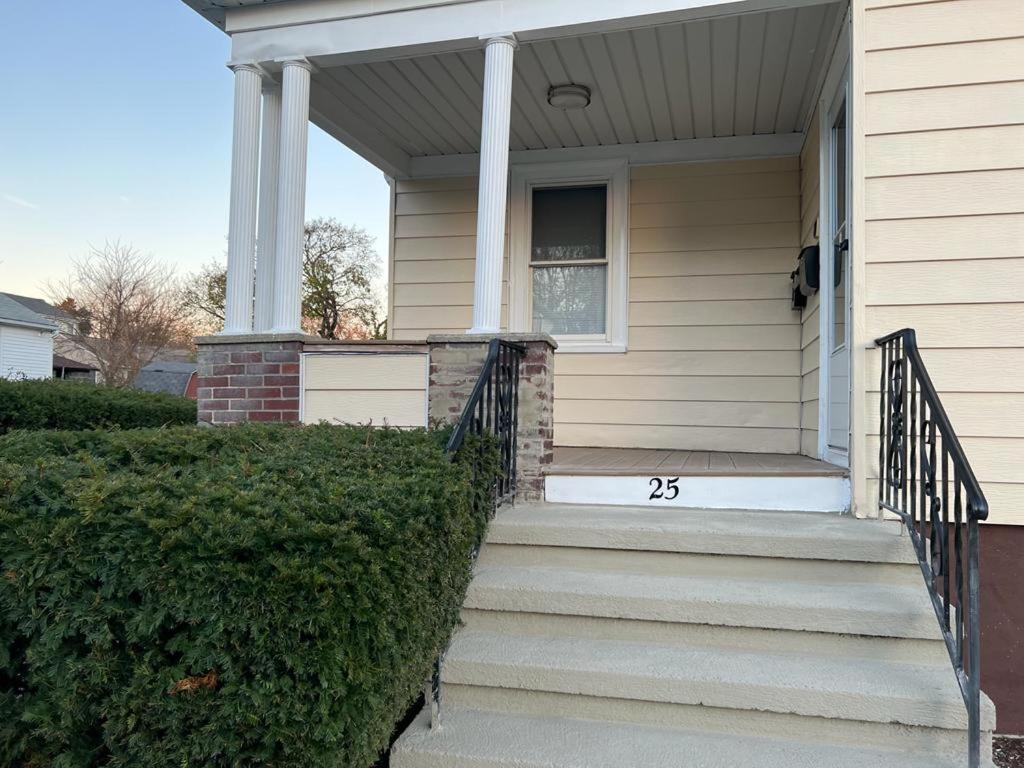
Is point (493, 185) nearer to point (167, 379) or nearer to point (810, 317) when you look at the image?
point (810, 317)

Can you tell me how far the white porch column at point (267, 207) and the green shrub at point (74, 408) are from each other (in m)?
2.25

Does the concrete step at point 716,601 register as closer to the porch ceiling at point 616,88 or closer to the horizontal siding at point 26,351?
the porch ceiling at point 616,88

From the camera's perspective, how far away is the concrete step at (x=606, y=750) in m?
1.96

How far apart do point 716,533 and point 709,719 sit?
754mm

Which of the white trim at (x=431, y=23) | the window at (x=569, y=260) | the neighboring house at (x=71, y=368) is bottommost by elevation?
the neighboring house at (x=71, y=368)

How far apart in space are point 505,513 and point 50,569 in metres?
1.80

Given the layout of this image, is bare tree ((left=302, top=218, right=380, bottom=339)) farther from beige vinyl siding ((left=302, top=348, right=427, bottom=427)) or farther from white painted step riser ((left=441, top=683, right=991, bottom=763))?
white painted step riser ((left=441, top=683, right=991, bottom=763))

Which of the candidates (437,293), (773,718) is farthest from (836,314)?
(437,293)

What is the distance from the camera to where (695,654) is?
2.34 metres

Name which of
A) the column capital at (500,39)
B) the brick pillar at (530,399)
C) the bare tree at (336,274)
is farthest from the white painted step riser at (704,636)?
the bare tree at (336,274)

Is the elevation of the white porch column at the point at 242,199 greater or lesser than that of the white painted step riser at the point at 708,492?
greater

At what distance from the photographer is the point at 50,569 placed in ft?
5.24

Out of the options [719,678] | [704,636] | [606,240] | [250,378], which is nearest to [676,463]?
[704,636]

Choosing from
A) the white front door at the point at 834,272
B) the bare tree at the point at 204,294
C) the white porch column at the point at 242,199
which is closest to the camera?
the white front door at the point at 834,272
